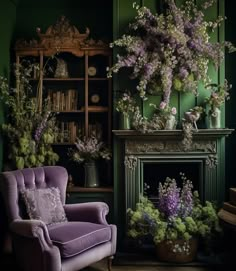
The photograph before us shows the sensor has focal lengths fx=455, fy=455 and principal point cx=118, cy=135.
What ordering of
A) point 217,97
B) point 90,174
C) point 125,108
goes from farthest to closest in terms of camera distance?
point 90,174 < point 125,108 < point 217,97

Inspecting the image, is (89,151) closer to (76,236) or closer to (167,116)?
(167,116)

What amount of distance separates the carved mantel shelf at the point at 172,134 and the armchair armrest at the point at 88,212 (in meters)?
0.87

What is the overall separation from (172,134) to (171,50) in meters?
0.92

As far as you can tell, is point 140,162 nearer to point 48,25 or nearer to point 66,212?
point 66,212

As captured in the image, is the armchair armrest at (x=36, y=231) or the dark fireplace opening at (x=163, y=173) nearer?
the armchair armrest at (x=36, y=231)

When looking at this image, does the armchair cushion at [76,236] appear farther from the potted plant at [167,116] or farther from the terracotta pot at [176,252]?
the potted plant at [167,116]

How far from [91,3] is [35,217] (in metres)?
2.97

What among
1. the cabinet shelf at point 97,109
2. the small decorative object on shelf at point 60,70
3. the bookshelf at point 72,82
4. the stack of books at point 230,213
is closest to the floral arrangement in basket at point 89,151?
the bookshelf at point 72,82

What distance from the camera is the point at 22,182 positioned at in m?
4.50

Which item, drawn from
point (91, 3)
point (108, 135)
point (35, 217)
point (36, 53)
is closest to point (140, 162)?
point (108, 135)

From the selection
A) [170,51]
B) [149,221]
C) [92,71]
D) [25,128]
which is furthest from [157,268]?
[92,71]

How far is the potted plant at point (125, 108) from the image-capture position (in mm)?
5137

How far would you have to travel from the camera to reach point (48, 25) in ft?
19.3

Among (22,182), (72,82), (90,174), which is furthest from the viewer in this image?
(72,82)
